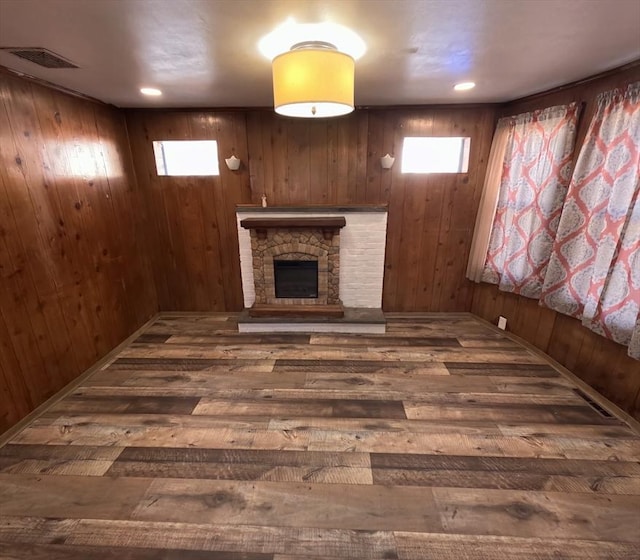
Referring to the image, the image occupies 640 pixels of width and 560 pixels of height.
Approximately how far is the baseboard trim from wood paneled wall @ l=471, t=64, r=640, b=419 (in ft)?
12.9

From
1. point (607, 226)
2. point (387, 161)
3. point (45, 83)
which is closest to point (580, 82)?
point (607, 226)

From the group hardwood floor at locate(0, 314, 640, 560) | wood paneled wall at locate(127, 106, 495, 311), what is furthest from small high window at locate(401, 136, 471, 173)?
hardwood floor at locate(0, 314, 640, 560)

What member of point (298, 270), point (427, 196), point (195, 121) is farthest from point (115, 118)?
point (427, 196)

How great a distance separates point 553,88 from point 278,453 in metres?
3.47

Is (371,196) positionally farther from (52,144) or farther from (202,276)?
(52,144)

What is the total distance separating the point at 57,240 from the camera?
93.1 inches

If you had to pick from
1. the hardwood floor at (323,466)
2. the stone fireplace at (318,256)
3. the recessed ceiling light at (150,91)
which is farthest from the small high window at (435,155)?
the recessed ceiling light at (150,91)

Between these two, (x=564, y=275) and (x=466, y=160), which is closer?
(x=564, y=275)

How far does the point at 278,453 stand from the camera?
73.4 inches

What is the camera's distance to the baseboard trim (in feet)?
6.61

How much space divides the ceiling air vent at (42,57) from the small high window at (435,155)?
2837 mm

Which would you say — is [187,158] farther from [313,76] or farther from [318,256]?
[313,76]

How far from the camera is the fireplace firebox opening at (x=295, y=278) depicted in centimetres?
344

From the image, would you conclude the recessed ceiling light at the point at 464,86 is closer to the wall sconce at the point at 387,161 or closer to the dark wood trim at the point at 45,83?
the wall sconce at the point at 387,161
